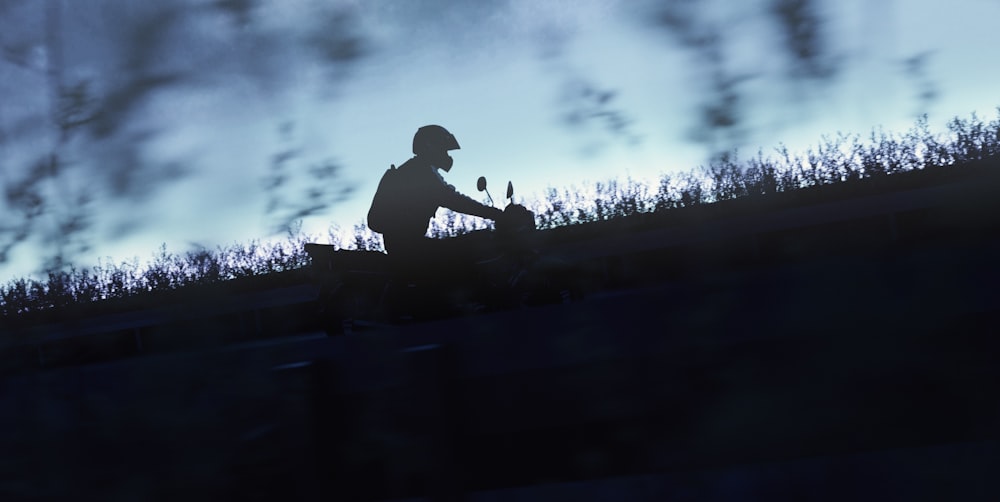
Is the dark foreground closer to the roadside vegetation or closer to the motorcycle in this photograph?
the roadside vegetation

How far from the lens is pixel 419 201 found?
525 cm

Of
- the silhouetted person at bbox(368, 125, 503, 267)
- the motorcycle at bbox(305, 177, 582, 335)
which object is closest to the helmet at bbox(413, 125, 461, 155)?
the silhouetted person at bbox(368, 125, 503, 267)

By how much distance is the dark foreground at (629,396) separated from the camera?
1640mm

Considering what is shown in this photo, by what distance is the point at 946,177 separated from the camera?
1817 mm

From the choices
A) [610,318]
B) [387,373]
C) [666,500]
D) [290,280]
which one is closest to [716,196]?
[610,318]

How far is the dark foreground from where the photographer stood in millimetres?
1640

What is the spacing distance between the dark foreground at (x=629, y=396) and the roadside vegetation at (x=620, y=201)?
0.31 feet

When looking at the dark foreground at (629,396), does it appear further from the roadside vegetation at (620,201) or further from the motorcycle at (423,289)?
the motorcycle at (423,289)

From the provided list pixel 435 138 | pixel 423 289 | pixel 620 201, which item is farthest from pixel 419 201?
pixel 620 201

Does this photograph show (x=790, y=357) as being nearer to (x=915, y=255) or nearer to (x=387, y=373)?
(x=915, y=255)

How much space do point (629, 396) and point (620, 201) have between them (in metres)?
0.44

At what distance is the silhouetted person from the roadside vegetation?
27 cm

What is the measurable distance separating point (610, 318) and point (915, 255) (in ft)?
1.89

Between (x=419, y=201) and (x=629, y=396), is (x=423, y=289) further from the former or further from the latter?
(x=629, y=396)
